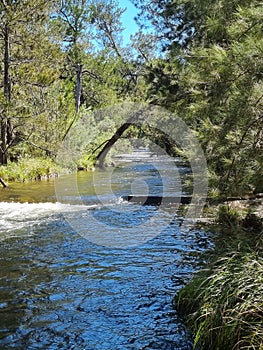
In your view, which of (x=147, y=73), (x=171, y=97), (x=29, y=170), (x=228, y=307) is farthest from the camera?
(x=29, y=170)

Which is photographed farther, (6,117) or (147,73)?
(6,117)

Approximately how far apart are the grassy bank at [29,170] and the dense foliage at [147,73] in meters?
Answer: 0.54

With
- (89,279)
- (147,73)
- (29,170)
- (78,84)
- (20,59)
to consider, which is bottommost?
(89,279)

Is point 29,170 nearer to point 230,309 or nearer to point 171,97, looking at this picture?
point 171,97

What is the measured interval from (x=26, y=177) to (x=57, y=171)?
215cm

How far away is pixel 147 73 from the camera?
12305mm

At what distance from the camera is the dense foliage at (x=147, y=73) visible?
14.4 feet

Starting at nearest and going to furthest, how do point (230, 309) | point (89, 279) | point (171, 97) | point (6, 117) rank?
point (230, 309), point (89, 279), point (171, 97), point (6, 117)

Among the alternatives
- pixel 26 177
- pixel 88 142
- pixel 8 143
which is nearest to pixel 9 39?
pixel 8 143

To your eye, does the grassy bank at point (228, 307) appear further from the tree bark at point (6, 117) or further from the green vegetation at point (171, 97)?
the tree bark at point (6, 117)

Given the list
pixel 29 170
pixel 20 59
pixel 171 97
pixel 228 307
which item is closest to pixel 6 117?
pixel 29 170

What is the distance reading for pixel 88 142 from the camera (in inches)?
846

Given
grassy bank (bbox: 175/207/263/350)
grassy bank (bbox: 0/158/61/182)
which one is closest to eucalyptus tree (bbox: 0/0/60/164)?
grassy bank (bbox: 0/158/61/182)

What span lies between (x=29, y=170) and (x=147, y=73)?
666cm
